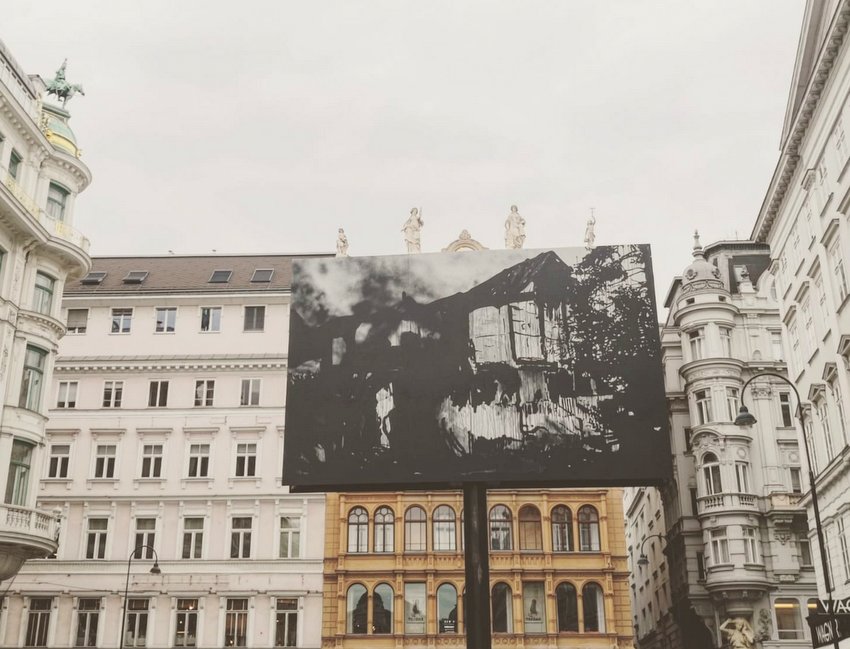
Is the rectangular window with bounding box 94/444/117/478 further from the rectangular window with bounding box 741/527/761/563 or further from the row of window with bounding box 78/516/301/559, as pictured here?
the rectangular window with bounding box 741/527/761/563

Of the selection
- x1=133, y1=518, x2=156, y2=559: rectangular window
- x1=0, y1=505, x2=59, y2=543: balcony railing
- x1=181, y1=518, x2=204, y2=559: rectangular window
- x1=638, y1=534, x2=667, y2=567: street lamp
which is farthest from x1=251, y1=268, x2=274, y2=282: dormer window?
x1=638, y1=534, x2=667, y2=567: street lamp

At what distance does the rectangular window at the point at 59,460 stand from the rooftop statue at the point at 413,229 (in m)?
20.3

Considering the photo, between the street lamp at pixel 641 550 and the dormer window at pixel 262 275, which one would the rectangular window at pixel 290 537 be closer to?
the dormer window at pixel 262 275

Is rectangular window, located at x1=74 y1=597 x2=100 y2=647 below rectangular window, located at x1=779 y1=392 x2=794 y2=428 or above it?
below

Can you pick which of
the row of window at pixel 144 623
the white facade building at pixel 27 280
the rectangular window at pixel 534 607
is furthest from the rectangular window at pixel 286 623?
the white facade building at pixel 27 280

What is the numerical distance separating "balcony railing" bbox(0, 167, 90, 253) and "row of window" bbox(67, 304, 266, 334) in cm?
1295

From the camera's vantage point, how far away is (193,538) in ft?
155

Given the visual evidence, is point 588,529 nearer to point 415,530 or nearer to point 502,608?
point 502,608

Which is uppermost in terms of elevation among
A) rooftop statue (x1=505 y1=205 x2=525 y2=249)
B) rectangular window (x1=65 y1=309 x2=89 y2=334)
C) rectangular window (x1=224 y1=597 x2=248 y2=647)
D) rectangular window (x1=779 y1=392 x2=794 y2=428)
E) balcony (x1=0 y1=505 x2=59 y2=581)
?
rooftop statue (x1=505 y1=205 x2=525 y2=249)

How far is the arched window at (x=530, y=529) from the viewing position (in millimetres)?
48969

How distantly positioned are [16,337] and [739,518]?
3566 cm

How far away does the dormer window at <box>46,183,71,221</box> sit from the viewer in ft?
125

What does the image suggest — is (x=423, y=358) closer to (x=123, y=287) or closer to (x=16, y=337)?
(x=16, y=337)

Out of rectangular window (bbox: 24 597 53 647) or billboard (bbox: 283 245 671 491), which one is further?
rectangular window (bbox: 24 597 53 647)
